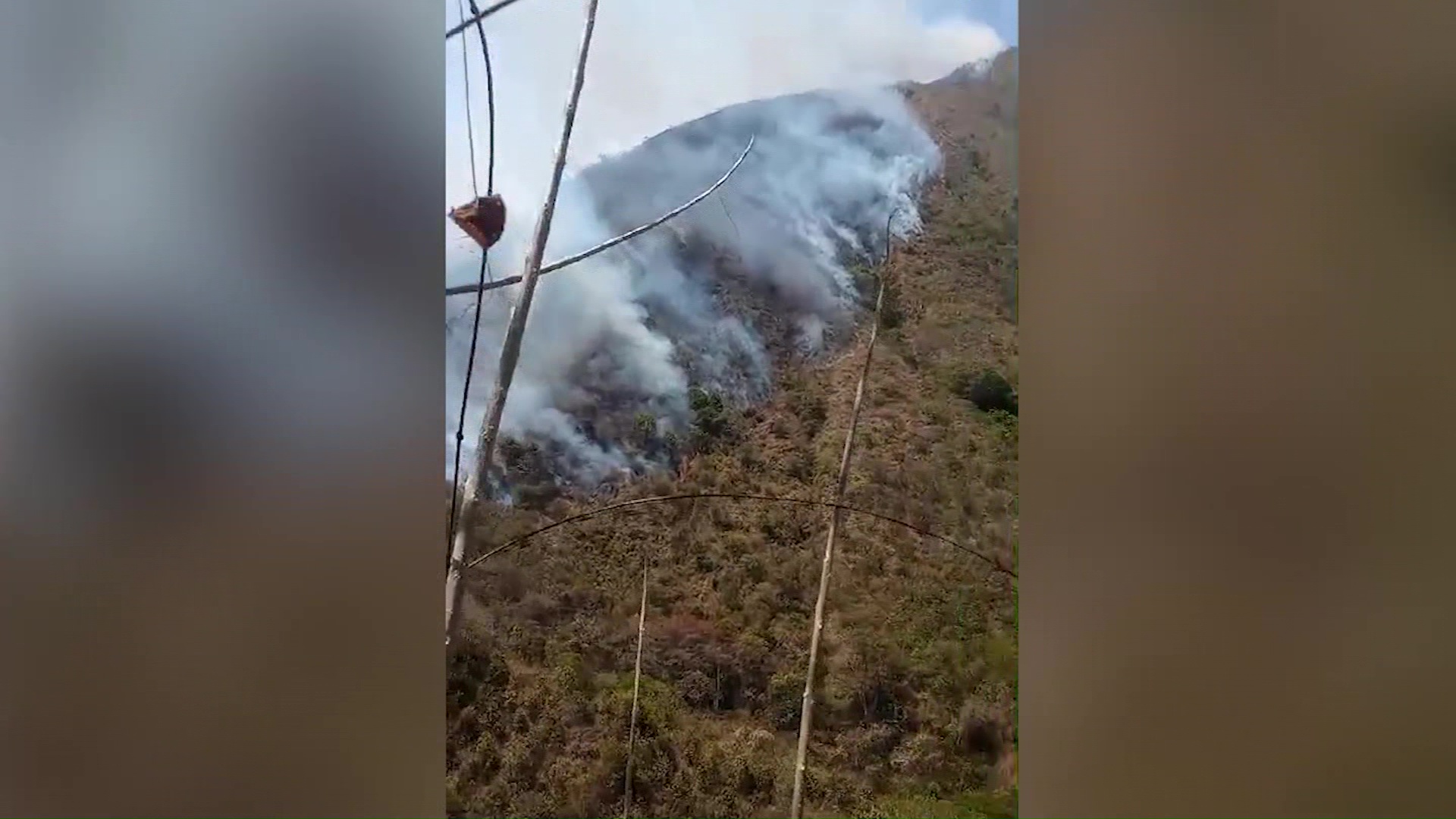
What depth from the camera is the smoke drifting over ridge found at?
1.39 m

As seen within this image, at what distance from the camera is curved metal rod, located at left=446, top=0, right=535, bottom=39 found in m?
1.36

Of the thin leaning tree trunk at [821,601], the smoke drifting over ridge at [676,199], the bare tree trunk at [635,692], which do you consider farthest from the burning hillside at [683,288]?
the bare tree trunk at [635,692]

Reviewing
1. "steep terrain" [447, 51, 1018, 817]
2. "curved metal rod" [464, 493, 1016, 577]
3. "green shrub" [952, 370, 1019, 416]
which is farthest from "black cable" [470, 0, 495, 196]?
"green shrub" [952, 370, 1019, 416]

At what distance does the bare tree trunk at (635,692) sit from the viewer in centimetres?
139

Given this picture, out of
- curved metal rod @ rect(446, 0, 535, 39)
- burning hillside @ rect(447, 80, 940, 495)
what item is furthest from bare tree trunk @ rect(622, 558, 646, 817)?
curved metal rod @ rect(446, 0, 535, 39)

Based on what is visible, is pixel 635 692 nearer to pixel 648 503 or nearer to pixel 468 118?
pixel 648 503

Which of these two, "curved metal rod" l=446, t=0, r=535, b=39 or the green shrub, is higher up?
"curved metal rod" l=446, t=0, r=535, b=39

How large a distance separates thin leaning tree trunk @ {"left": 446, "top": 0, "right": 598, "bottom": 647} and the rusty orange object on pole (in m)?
0.06

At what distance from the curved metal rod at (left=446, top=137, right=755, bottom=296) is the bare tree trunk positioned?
515 millimetres

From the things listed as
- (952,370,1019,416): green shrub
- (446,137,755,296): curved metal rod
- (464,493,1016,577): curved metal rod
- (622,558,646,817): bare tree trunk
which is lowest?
(622,558,646,817): bare tree trunk

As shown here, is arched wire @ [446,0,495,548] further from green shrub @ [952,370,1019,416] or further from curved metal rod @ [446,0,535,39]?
green shrub @ [952,370,1019,416]

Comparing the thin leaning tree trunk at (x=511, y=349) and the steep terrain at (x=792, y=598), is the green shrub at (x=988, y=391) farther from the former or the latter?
the thin leaning tree trunk at (x=511, y=349)
